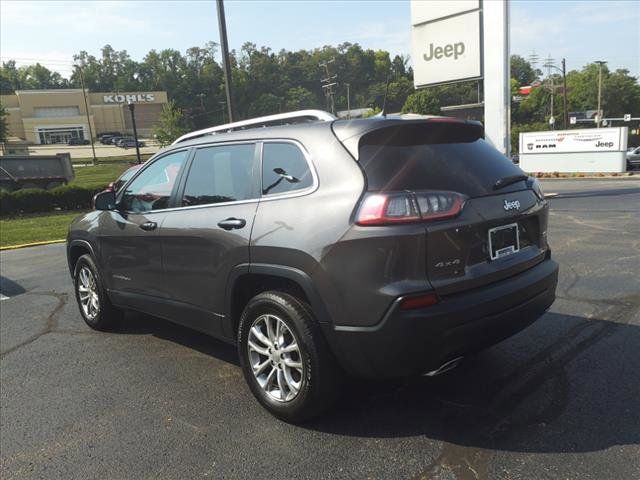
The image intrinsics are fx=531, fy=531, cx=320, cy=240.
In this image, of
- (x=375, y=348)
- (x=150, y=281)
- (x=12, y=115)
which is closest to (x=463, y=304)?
(x=375, y=348)

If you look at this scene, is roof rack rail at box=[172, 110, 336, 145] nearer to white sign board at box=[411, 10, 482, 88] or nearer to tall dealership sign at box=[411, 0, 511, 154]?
tall dealership sign at box=[411, 0, 511, 154]

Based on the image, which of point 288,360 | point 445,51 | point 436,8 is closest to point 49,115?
point 436,8

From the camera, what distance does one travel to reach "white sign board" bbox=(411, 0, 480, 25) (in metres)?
16.8

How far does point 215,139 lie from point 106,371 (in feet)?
6.75

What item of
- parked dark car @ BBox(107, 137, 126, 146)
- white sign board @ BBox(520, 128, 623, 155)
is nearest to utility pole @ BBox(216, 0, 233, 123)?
white sign board @ BBox(520, 128, 623, 155)

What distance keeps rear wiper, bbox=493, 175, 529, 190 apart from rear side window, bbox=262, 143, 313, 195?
109cm

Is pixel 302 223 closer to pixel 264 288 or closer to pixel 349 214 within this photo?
pixel 349 214

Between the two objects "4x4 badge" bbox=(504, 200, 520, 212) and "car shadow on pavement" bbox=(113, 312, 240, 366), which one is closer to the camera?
"4x4 badge" bbox=(504, 200, 520, 212)

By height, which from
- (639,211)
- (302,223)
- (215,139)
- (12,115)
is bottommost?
(639,211)

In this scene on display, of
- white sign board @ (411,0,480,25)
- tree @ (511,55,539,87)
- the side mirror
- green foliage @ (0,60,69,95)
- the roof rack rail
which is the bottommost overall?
the side mirror

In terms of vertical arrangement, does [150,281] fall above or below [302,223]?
below

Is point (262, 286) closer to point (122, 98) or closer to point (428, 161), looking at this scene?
point (428, 161)

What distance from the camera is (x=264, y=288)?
333 centimetres

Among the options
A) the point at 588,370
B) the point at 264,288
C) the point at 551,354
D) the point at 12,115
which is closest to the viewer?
the point at 264,288
